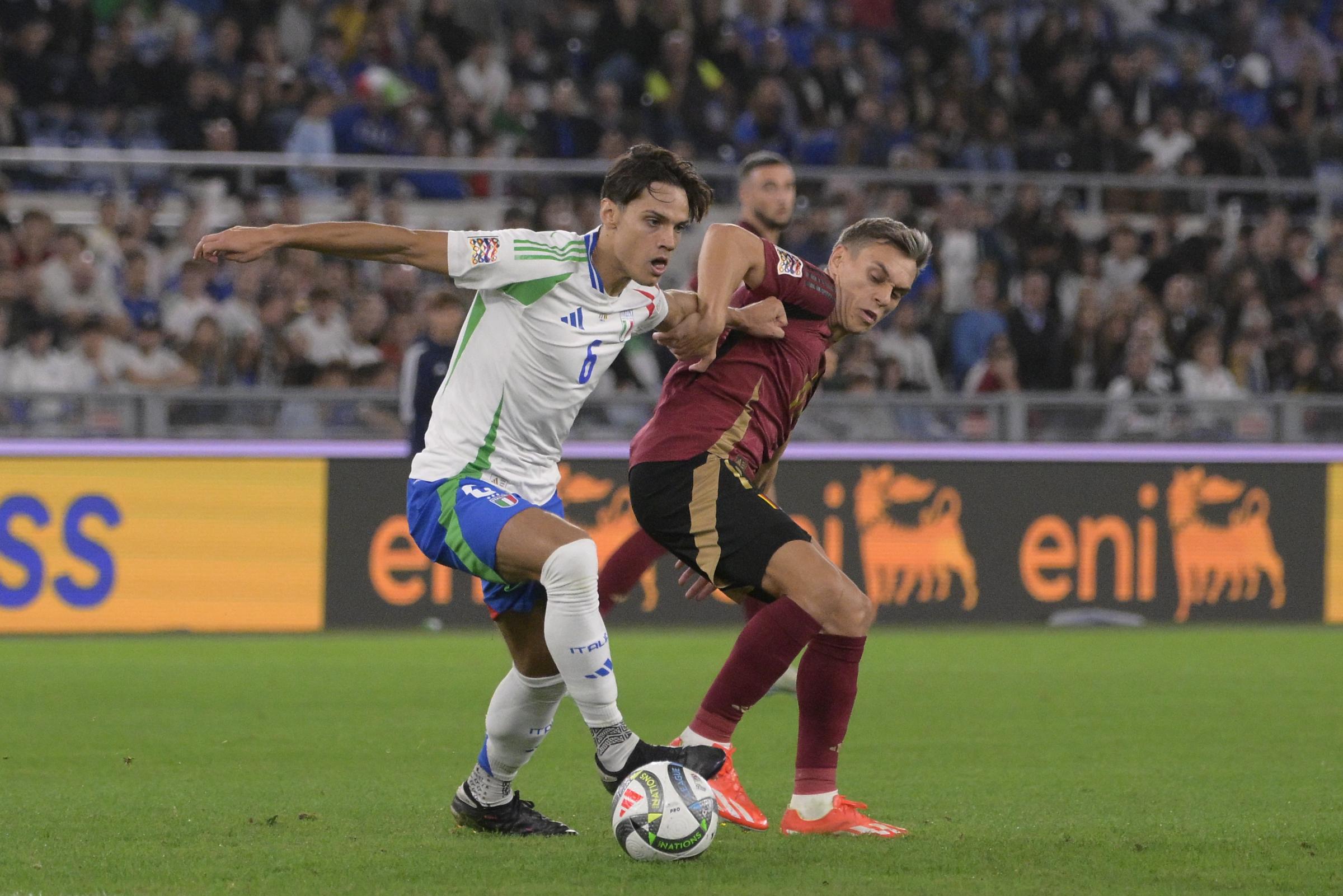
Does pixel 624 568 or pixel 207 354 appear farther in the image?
pixel 207 354

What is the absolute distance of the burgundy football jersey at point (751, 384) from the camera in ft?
17.9

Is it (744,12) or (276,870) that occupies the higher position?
(744,12)

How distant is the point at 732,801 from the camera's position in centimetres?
521

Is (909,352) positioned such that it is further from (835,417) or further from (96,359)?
(96,359)

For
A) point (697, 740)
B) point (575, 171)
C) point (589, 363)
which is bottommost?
point (697, 740)

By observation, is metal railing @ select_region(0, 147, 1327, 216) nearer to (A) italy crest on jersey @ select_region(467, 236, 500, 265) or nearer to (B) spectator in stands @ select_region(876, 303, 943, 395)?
(B) spectator in stands @ select_region(876, 303, 943, 395)

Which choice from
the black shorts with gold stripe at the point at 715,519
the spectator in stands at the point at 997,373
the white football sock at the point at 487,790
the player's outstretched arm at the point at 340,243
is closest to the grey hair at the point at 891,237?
the black shorts with gold stripe at the point at 715,519

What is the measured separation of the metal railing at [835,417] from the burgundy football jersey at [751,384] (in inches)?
245

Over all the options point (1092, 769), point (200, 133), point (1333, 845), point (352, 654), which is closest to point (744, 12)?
point (200, 133)

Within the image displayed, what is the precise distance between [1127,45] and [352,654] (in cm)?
1208

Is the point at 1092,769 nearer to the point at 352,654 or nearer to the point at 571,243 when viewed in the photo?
the point at 571,243

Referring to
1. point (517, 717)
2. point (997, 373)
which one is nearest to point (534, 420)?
point (517, 717)

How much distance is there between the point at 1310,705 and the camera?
8.33 metres

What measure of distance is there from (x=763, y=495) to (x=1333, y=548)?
8.47m
